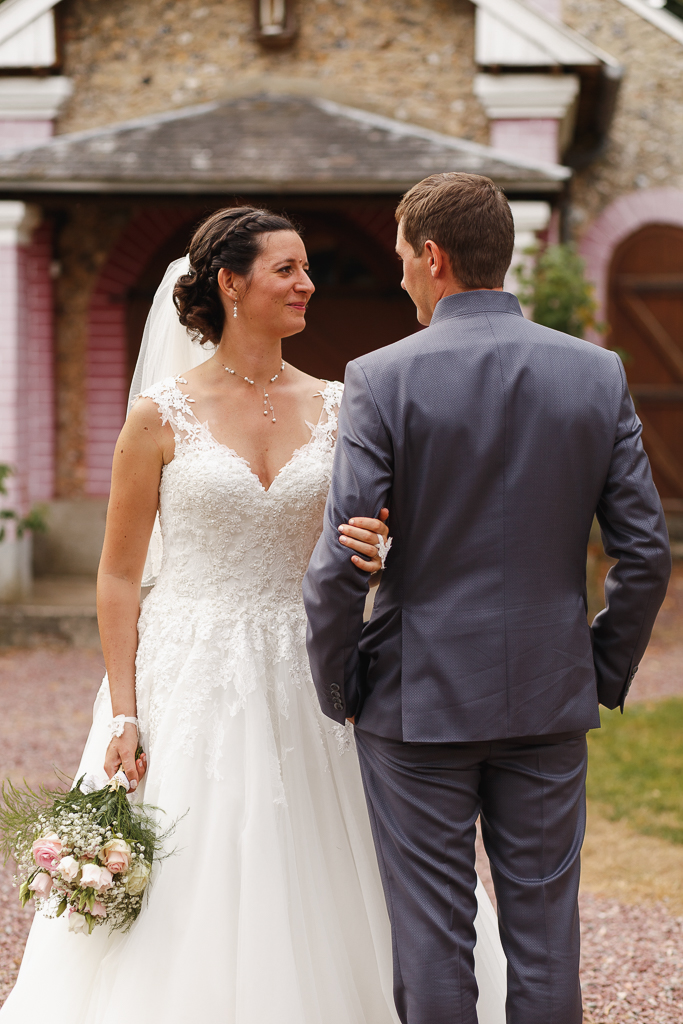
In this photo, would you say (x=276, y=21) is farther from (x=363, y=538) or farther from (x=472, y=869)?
(x=472, y=869)

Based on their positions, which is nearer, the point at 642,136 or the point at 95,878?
the point at 95,878

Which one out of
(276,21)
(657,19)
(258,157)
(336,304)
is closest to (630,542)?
(258,157)

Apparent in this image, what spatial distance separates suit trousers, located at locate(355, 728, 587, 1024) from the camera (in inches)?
79.8

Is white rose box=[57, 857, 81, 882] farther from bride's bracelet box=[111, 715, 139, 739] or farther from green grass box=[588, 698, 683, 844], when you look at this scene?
green grass box=[588, 698, 683, 844]

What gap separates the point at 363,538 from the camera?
6.36 ft

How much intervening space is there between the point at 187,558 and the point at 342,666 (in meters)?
0.72

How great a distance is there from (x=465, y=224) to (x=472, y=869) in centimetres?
129

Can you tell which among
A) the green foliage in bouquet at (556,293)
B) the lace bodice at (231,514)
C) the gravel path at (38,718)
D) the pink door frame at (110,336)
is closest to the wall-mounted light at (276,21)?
the pink door frame at (110,336)

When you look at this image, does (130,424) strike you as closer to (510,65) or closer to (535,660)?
(535,660)

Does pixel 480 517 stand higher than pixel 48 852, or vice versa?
pixel 480 517

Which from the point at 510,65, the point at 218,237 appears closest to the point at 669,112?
the point at 510,65

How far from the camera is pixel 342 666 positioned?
2074mm

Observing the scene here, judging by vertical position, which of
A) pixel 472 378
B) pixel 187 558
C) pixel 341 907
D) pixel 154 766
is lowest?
pixel 341 907

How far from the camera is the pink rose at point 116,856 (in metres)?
2.21
